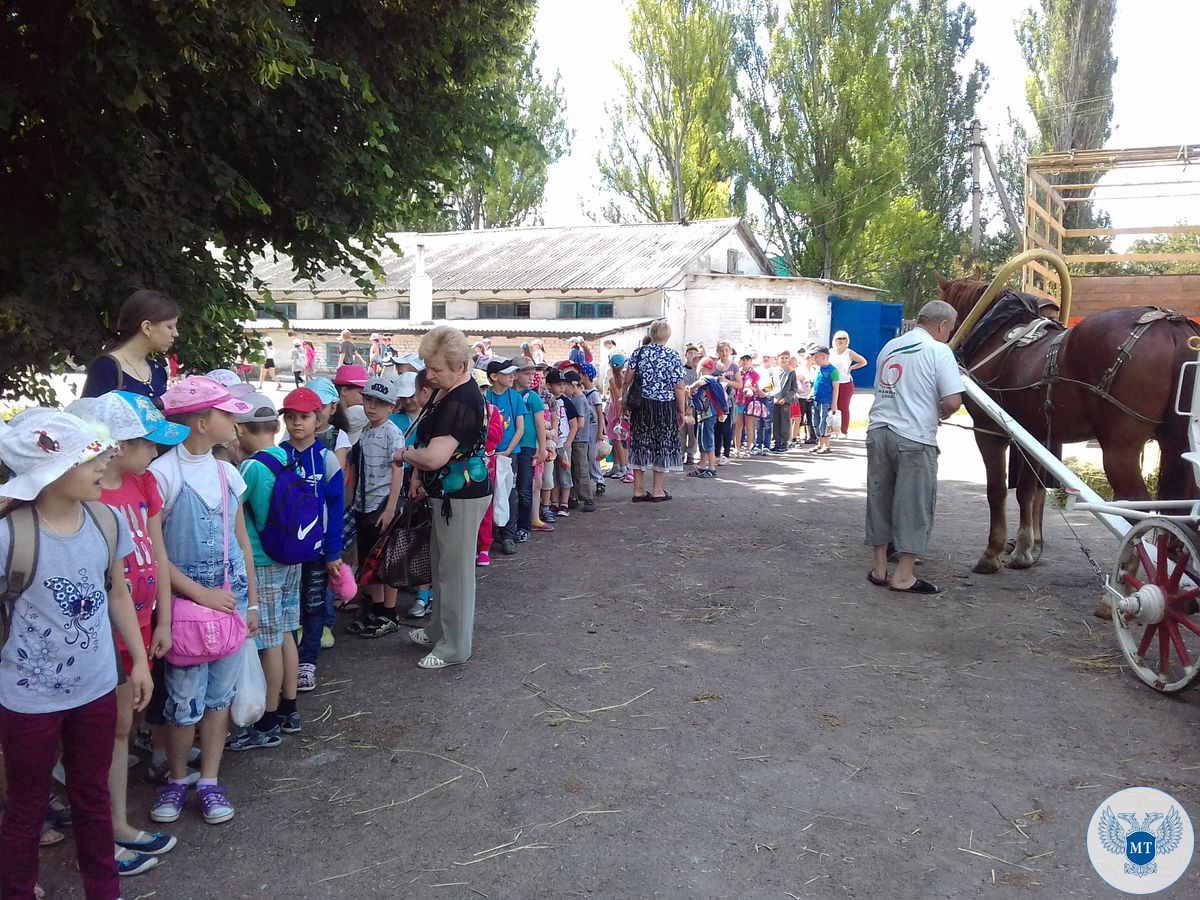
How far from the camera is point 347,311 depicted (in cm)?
3650

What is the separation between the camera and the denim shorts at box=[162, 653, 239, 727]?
341 centimetres

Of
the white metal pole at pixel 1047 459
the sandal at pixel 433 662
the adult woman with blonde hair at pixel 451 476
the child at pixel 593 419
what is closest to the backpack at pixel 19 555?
the adult woman with blonde hair at pixel 451 476

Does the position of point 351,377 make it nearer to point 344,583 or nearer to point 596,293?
point 344,583

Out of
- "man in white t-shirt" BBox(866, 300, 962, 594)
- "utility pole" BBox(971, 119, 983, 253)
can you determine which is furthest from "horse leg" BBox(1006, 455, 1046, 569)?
"utility pole" BBox(971, 119, 983, 253)

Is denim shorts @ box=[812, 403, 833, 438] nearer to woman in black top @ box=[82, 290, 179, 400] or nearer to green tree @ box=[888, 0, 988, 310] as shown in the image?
woman in black top @ box=[82, 290, 179, 400]

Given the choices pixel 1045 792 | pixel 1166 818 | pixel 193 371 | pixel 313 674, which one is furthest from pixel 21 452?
pixel 193 371

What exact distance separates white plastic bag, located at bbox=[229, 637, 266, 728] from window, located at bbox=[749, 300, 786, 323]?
Answer: 29.8 meters

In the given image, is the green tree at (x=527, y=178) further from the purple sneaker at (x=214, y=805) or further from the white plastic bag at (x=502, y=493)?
the purple sneaker at (x=214, y=805)

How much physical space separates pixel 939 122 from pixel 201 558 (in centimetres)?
4486

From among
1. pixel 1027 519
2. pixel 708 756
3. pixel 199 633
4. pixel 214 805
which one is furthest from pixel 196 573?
pixel 1027 519

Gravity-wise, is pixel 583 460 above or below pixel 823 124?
below

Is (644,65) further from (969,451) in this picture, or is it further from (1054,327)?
(1054,327)

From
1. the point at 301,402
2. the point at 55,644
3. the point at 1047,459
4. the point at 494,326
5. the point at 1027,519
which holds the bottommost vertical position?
the point at 1027,519

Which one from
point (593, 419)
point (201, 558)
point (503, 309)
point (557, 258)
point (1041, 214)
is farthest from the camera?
point (557, 258)
